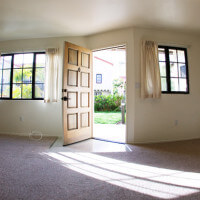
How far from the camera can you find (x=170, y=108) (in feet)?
10.4

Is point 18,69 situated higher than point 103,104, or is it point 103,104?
point 18,69

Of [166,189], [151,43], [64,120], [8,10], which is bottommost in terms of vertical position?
[166,189]

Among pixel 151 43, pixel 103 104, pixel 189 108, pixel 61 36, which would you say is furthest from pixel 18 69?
pixel 103 104

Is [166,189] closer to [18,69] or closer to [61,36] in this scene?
[61,36]

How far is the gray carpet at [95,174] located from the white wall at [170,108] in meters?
0.51

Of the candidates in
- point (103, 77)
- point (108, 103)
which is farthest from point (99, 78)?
point (108, 103)

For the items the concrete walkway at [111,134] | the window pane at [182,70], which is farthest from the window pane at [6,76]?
the window pane at [182,70]

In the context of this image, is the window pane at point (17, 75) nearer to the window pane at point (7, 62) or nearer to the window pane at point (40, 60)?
the window pane at point (7, 62)

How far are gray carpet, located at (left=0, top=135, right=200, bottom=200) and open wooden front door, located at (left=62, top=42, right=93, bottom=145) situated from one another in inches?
26.9

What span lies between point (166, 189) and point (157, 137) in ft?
5.86

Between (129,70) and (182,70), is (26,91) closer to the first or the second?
(129,70)

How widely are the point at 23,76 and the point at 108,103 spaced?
565 cm

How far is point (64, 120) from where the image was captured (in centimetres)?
272

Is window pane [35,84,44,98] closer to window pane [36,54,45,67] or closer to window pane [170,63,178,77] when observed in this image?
window pane [36,54,45,67]
